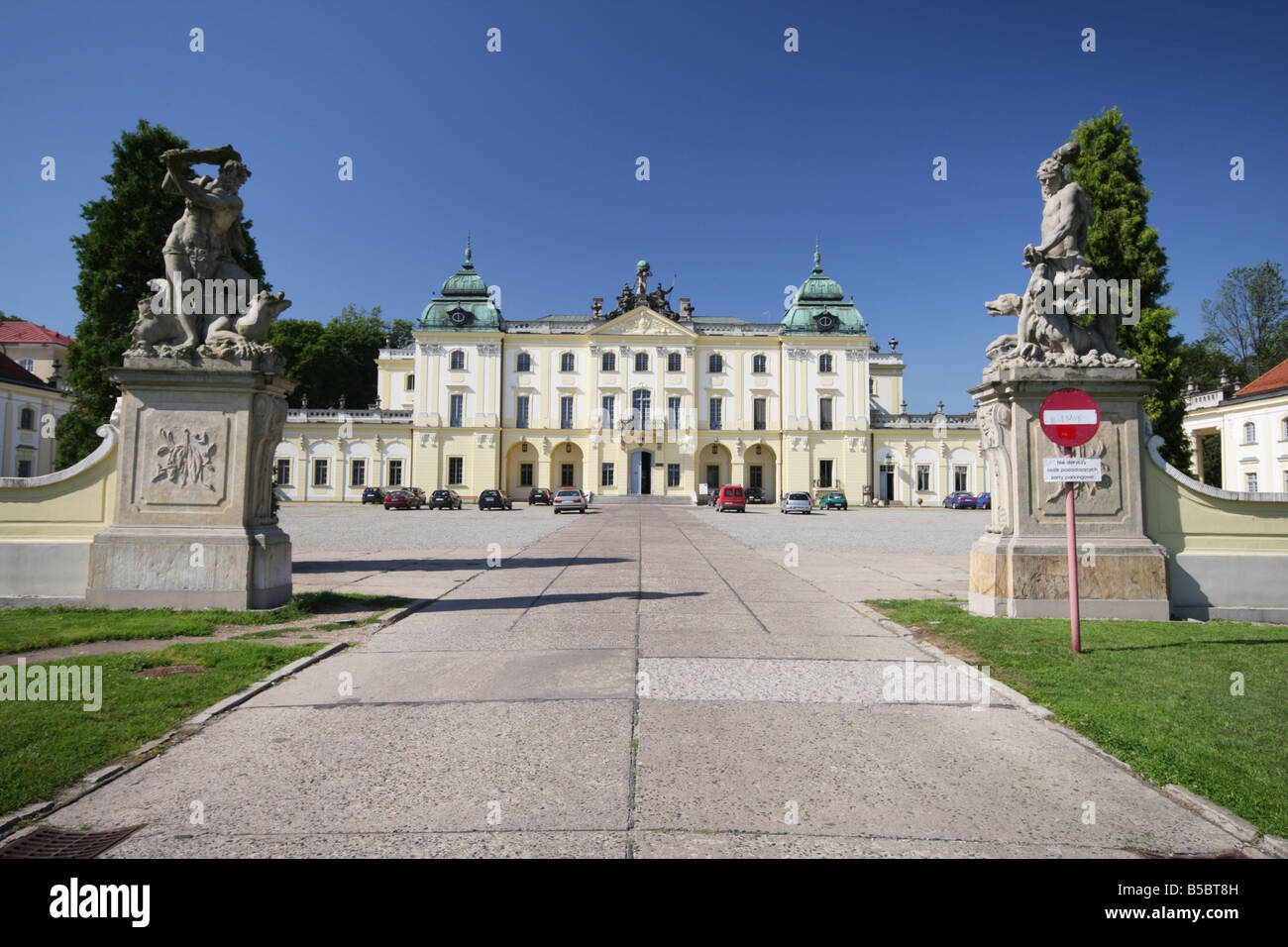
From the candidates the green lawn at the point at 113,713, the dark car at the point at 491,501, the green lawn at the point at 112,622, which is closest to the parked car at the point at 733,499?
the dark car at the point at 491,501

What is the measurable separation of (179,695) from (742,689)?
4.06 meters

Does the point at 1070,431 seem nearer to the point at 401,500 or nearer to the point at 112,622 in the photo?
the point at 112,622

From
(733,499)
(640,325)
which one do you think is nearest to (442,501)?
(733,499)

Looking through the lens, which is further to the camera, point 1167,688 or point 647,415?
point 647,415

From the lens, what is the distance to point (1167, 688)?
219 inches

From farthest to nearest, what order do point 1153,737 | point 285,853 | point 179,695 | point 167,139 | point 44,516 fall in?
point 167,139 < point 44,516 < point 179,695 < point 1153,737 < point 285,853

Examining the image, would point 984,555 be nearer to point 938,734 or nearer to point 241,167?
point 938,734

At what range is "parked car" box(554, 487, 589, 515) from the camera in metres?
45.2

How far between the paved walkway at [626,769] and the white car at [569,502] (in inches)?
1494

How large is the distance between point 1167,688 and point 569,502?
40.7 metres

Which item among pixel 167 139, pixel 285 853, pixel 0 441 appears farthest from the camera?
pixel 0 441

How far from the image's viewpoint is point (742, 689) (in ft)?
18.7
